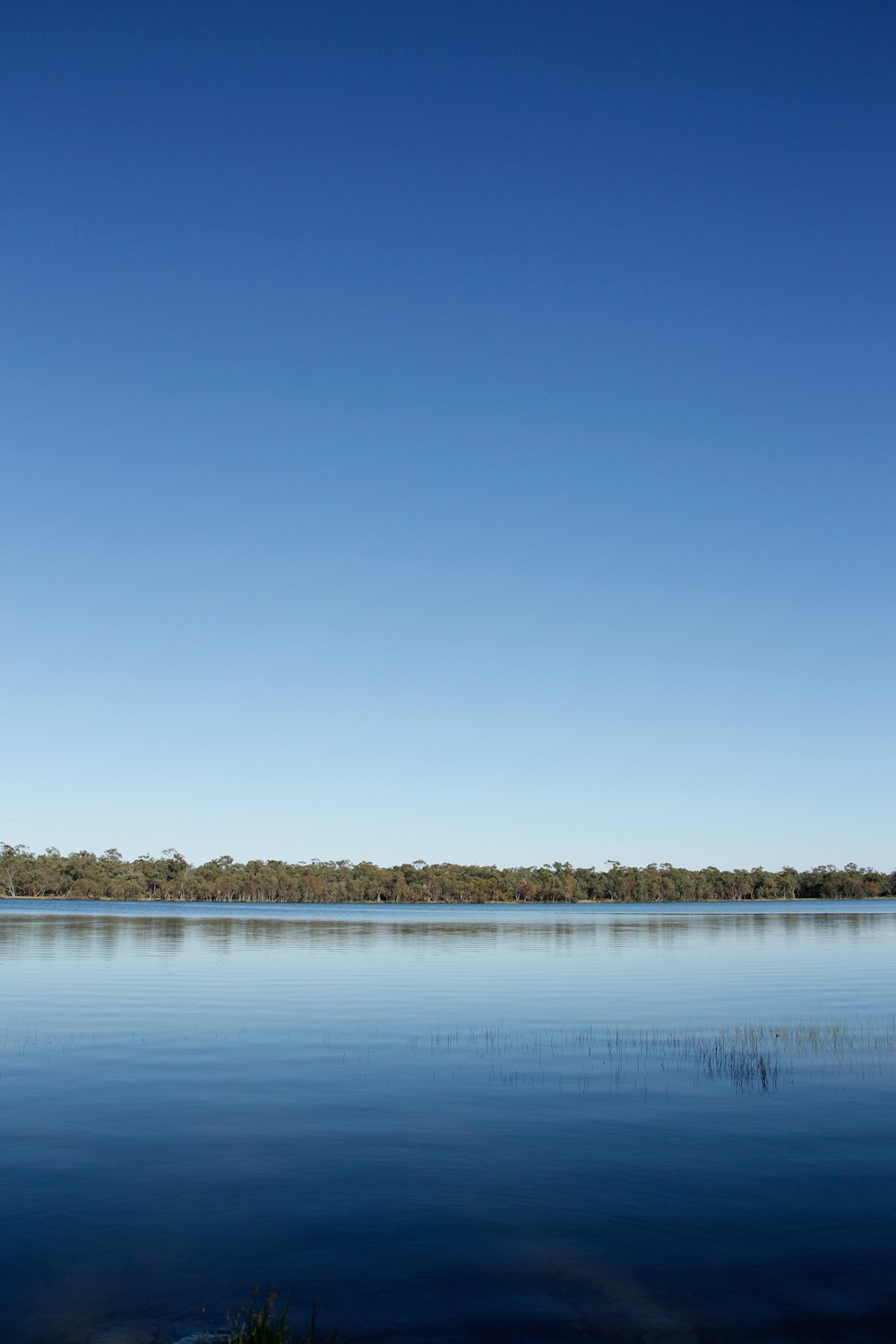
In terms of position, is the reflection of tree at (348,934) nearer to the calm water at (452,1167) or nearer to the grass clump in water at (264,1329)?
the calm water at (452,1167)

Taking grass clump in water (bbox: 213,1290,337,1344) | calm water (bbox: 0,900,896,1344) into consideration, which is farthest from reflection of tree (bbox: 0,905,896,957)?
grass clump in water (bbox: 213,1290,337,1344)

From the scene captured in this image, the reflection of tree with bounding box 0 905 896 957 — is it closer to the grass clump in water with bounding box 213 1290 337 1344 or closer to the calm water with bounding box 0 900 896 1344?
the calm water with bounding box 0 900 896 1344

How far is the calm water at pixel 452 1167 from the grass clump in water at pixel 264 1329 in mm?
463

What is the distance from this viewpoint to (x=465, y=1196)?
17312mm

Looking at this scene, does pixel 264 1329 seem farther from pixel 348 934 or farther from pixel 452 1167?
pixel 348 934

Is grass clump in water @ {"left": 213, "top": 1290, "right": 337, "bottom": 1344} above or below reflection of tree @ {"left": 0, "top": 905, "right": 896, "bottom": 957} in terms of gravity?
above

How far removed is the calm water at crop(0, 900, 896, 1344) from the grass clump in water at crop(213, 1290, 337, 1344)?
46cm

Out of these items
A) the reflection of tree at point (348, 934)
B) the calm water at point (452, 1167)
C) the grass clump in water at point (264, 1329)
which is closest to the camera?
the grass clump in water at point (264, 1329)

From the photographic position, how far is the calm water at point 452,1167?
1306 centimetres

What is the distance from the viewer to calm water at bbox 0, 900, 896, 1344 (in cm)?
1306

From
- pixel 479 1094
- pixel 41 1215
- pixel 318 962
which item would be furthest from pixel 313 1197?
pixel 318 962

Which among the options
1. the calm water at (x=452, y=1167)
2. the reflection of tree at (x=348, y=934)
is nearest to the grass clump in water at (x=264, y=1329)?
the calm water at (x=452, y=1167)

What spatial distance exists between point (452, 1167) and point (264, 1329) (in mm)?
9230

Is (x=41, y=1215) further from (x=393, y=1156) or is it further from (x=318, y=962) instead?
(x=318, y=962)
